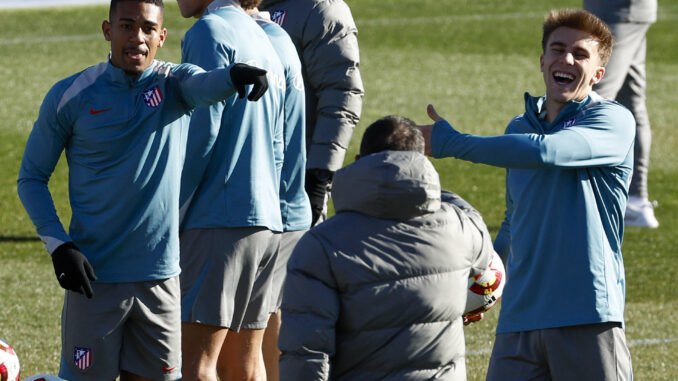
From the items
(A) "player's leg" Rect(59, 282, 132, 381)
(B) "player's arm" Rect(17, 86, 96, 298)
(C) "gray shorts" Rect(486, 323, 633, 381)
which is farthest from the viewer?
(A) "player's leg" Rect(59, 282, 132, 381)

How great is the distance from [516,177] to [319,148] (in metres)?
1.92

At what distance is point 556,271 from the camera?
431 centimetres

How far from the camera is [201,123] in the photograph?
4.82 metres

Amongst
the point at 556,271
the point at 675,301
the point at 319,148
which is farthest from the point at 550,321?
the point at 675,301

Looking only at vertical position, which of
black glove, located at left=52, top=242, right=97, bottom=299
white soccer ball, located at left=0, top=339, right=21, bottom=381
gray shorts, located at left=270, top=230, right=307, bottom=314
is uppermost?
black glove, located at left=52, top=242, right=97, bottom=299

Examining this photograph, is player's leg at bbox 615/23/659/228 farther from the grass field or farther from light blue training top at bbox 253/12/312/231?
light blue training top at bbox 253/12/312/231

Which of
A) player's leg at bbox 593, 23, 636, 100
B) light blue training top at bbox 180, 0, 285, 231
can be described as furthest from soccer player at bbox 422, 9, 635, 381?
player's leg at bbox 593, 23, 636, 100

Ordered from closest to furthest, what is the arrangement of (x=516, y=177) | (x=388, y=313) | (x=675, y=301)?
(x=388, y=313) < (x=516, y=177) < (x=675, y=301)

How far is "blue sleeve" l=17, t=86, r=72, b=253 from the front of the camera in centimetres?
447

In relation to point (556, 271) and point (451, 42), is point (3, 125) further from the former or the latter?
point (556, 271)

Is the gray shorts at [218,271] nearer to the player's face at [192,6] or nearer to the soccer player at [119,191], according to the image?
the soccer player at [119,191]

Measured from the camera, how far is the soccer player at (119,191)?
4.49m

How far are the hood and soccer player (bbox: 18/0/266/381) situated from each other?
0.97 metres

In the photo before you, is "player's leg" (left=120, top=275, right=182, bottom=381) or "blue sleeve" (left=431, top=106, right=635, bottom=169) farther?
"player's leg" (left=120, top=275, right=182, bottom=381)
